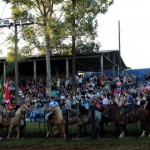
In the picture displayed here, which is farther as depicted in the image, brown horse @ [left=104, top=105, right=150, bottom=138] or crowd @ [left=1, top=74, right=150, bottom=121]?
crowd @ [left=1, top=74, right=150, bottom=121]

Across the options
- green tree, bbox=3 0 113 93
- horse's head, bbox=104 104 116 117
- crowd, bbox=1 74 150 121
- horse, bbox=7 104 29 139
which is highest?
green tree, bbox=3 0 113 93

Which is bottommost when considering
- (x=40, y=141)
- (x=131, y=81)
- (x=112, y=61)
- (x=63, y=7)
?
(x=40, y=141)

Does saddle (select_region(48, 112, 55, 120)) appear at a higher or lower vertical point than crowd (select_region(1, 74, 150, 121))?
lower

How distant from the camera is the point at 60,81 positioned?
3434cm

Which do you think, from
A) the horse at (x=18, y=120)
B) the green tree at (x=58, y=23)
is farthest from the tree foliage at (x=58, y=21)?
the horse at (x=18, y=120)

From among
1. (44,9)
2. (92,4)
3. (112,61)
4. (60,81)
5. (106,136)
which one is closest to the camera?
(106,136)

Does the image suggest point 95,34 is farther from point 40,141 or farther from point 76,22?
point 40,141

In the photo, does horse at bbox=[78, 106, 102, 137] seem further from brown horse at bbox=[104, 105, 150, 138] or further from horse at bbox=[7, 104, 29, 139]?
horse at bbox=[7, 104, 29, 139]

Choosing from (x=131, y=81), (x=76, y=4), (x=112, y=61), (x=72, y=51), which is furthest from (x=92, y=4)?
(x=112, y=61)

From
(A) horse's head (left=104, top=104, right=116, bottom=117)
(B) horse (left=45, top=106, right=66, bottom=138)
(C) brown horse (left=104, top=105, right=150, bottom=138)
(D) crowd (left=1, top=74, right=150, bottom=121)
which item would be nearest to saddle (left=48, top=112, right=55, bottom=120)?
(B) horse (left=45, top=106, right=66, bottom=138)

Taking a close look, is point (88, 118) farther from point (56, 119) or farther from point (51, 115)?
point (51, 115)

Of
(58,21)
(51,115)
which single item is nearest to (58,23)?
(58,21)

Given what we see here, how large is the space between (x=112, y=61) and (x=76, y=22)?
13369mm

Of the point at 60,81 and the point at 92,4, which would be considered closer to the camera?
the point at 92,4
